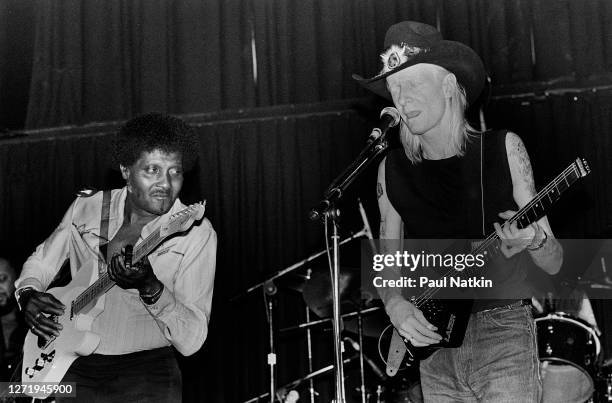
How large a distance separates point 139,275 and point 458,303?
123cm

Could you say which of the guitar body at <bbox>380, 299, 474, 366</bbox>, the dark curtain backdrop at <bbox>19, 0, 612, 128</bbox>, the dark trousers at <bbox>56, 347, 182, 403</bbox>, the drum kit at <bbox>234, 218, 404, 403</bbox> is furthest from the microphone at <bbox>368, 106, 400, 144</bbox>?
the dark curtain backdrop at <bbox>19, 0, 612, 128</bbox>

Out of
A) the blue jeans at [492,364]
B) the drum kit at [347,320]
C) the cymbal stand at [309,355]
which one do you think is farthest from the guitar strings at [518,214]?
the cymbal stand at [309,355]

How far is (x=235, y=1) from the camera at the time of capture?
737cm

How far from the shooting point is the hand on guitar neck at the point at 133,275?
3264 mm

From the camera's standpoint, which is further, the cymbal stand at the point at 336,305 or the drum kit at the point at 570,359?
the drum kit at the point at 570,359

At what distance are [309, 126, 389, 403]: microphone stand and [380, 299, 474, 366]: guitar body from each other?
0.94 ft

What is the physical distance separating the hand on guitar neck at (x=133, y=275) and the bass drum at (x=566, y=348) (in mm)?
2628

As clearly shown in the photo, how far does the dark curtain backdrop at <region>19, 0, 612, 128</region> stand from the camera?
22.0 ft

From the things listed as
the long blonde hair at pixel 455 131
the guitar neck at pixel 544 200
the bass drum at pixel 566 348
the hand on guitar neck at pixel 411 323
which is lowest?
the bass drum at pixel 566 348

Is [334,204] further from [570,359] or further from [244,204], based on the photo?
[244,204]

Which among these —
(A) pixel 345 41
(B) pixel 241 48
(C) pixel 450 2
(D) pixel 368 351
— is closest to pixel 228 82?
(B) pixel 241 48

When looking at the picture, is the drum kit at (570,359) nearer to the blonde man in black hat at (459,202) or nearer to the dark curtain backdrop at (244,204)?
the blonde man in black hat at (459,202)

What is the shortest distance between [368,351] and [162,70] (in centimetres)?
307

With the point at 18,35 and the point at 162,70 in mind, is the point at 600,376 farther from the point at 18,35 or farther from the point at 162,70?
the point at 18,35
